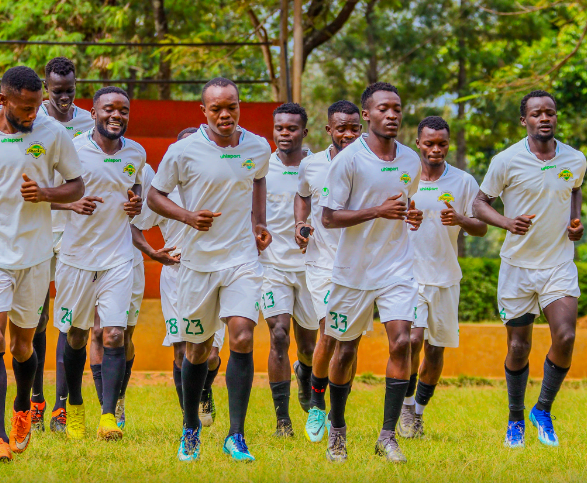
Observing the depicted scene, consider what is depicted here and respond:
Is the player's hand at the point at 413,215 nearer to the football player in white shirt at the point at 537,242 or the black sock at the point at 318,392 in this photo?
the football player in white shirt at the point at 537,242

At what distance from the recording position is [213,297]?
6223 mm

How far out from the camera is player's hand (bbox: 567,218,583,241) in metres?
7.11

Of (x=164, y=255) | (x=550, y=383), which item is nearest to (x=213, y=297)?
(x=164, y=255)

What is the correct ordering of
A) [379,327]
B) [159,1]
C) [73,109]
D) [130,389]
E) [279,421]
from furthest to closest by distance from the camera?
[159,1] < [379,327] < [130,389] < [73,109] < [279,421]

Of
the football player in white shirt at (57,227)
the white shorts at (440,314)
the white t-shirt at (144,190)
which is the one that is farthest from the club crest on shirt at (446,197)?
the football player in white shirt at (57,227)

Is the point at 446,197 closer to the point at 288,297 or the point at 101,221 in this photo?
the point at 288,297

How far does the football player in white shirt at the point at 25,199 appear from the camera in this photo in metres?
5.89

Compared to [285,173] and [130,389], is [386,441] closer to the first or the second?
[285,173]

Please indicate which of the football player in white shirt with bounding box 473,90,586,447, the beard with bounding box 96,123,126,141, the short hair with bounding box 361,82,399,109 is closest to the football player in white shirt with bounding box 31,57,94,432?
the beard with bounding box 96,123,126,141

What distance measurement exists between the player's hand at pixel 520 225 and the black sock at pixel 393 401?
1.71 meters

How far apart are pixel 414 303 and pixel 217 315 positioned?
145 cm

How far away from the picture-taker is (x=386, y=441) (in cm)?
599

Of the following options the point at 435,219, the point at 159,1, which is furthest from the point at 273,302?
the point at 159,1

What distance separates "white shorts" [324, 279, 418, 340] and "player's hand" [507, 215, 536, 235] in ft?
3.82
